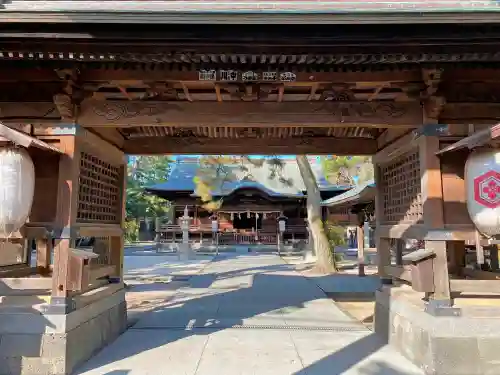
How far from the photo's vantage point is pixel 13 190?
4.10 m

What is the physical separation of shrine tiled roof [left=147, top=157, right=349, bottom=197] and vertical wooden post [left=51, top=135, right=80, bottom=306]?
21.0 metres

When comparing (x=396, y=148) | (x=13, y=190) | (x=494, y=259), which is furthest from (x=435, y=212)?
(x=13, y=190)

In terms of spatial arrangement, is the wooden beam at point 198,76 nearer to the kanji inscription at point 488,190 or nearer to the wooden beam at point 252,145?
the kanji inscription at point 488,190

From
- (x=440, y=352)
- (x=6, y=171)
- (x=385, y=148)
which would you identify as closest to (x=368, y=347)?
(x=440, y=352)

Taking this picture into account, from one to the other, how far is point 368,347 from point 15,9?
630 centimetres

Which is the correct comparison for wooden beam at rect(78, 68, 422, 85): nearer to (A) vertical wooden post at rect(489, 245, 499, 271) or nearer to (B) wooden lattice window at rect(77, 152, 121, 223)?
(B) wooden lattice window at rect(77, 152, 121, 223)

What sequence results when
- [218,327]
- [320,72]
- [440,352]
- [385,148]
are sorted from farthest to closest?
1. [218,327]
2. [385,148]
3. [320,72]
4. [440,352]

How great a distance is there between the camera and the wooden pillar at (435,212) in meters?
4.53

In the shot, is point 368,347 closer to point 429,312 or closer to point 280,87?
point 429,312

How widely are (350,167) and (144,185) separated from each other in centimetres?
2608

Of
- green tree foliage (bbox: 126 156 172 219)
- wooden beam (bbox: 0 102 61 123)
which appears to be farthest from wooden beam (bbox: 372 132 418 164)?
green tree foliage (bbox: 126 156 172 219)

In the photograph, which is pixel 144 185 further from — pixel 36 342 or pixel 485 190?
pixel 485 190

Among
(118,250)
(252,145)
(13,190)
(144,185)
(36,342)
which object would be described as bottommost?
(36,342)

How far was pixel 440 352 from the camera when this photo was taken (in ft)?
14.2
